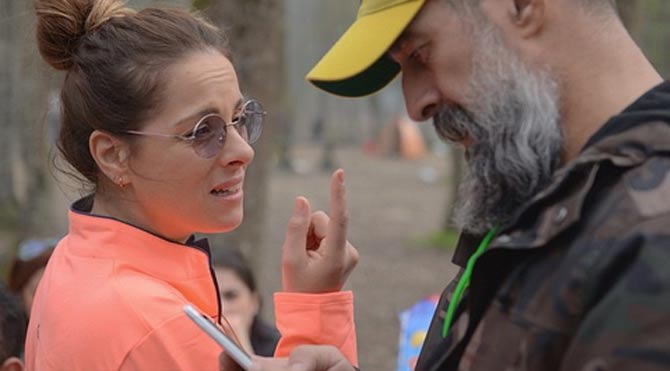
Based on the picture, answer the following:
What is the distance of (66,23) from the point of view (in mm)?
2182

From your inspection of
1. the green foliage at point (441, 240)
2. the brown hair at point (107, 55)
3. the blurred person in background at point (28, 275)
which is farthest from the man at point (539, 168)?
the green foliage at point (441, 240)

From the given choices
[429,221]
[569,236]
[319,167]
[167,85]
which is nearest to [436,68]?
[569,236]

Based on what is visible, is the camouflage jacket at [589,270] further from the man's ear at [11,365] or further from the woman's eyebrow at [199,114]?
the man's ear at [11,365]

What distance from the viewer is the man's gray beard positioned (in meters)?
1.63

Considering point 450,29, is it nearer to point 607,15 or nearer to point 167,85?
point 607,15

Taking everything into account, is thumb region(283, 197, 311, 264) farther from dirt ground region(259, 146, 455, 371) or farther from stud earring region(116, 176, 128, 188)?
dirt ground region(259, 146, 455, 371)

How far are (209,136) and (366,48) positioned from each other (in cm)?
51

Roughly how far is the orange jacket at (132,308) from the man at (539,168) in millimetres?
255

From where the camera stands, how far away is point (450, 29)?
1700 millimetres

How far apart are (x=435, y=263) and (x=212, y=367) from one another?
391 inches

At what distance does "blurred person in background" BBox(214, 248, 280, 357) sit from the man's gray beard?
90.2 inches

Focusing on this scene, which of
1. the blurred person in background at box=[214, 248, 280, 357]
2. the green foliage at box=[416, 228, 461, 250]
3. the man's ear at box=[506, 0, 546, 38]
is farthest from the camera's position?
the green foliage at box=[416, 228, 461, 250]

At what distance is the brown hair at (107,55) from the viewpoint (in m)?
2.08

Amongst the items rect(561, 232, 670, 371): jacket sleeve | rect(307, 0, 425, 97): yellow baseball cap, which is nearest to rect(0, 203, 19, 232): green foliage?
rect(307, 0, 425, 97): yellow baseball cap
